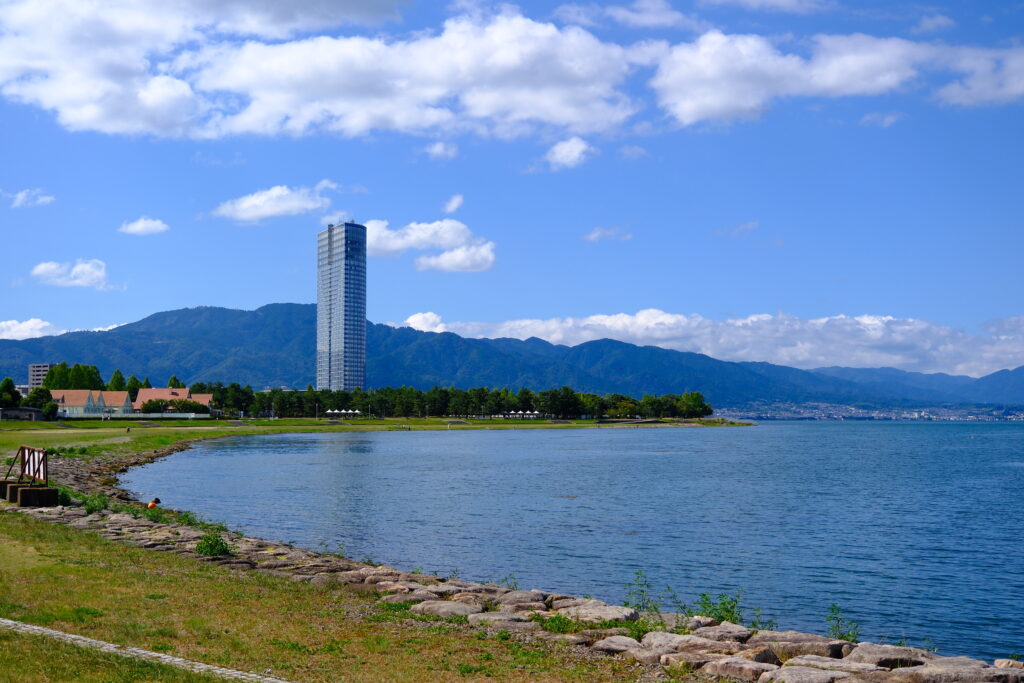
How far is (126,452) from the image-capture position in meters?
102

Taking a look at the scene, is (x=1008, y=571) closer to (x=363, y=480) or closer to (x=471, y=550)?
(x=471, y=550)

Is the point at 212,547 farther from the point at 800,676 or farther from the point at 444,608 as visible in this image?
the point at 800,676

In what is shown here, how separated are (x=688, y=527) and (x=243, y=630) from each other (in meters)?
34.5

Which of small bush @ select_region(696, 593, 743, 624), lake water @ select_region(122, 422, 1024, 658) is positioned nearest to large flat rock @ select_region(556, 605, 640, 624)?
small bush @ select_region(696, 593, 743, 624)

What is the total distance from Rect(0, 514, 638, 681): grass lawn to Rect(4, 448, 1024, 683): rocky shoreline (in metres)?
1.22

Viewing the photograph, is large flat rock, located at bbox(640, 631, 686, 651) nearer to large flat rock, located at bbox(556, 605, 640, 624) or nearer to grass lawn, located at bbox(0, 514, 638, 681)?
grass lawn, located at bbox(0, 514, 638, 681)

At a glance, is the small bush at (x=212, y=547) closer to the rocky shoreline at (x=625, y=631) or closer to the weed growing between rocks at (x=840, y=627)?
the rocky shoreline at (x=625, y=631)

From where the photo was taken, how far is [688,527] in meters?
48.4

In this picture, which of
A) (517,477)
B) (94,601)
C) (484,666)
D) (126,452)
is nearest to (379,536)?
(94,601)

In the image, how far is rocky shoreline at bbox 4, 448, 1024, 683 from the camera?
17.5 meters

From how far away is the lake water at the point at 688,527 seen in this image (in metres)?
31.3

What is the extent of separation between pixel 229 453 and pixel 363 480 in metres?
44.6

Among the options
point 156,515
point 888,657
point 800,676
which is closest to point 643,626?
point 800,676

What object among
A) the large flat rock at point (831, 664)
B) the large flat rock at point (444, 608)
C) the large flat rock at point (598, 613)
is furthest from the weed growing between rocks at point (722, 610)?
the large flat rock at point (444, 608)
